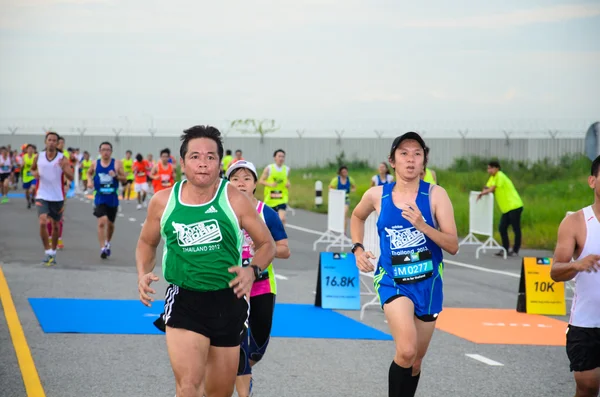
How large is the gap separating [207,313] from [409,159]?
1.95 meters

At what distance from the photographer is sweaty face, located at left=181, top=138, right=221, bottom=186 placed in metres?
5.88

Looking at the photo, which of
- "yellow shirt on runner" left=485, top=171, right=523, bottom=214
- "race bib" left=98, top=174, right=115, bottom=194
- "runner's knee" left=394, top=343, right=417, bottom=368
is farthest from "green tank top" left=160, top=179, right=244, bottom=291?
"yellow shirt on runner" left=485, top=171, right=523, bottom=214

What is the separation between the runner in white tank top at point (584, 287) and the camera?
6273mm

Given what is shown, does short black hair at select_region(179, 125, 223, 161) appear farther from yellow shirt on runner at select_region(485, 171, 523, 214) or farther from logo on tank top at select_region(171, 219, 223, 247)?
yellow shirt on runner at select_region(485, 171, 523, 214)

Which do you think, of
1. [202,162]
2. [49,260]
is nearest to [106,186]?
[49,260]

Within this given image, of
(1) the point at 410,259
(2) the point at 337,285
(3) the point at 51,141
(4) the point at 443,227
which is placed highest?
(3) the point at 51,141

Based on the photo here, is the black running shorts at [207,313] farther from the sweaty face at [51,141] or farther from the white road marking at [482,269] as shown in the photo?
the white road marking at [482,269]

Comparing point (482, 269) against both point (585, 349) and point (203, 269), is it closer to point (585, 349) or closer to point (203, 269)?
point (585, 349)

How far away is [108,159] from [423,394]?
35.7 ft

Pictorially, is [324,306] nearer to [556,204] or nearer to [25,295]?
[25,295]

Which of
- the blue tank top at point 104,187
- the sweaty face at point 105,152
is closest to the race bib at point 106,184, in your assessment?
the blue tank top at point 104,187

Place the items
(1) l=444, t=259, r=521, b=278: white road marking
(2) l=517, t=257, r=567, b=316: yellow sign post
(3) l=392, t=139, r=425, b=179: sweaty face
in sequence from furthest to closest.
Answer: (1) l=444, t=259, r=521, b=278: white road marking, (2) l=517, t=257, r=567, b=316: yellow sign post, (3) l=392, t=139, r=425, b=179: sweaty face

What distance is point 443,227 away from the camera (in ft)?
22.5

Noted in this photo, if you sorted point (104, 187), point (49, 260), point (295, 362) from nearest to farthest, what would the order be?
1. point (295, 362)
2. point (49, 260)
3. point (104, 187)
